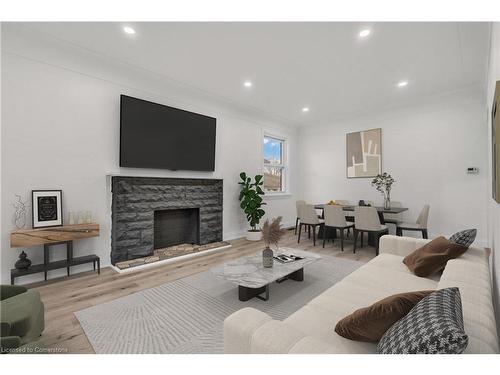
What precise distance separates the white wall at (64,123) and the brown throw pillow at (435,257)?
12.1 ft

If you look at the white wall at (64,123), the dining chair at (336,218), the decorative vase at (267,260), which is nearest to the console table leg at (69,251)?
the white wall at (64,123)

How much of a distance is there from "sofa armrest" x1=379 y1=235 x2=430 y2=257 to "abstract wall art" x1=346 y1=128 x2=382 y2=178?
326 cm

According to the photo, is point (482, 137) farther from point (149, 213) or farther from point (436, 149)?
point (149, 213)

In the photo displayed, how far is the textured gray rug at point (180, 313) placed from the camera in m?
1.78

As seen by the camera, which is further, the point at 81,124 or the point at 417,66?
the point at 417,66

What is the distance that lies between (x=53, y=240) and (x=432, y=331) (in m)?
3.49

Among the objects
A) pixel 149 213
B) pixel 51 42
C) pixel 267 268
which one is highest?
pixel 51 42

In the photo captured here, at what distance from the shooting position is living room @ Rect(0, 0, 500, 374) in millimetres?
1627

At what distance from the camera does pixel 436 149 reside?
4.83m

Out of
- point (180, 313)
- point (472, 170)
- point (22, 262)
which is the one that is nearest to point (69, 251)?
point (22, 262)

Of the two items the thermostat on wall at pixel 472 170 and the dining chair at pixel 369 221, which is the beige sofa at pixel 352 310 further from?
the thermostat on wall at pixel 472 170

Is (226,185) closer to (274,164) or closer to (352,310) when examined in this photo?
(274,164)
